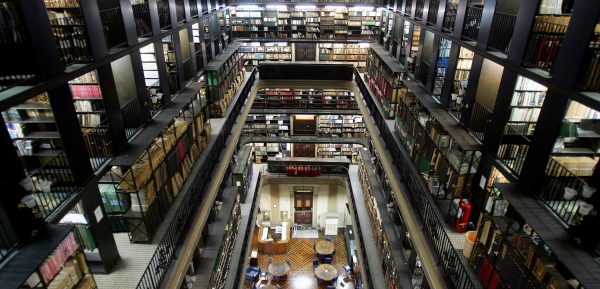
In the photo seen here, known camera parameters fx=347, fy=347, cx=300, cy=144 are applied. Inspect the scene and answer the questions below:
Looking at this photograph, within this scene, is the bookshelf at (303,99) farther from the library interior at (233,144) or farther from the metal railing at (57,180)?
the metal railing at (57,180)

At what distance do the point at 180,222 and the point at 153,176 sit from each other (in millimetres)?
1020

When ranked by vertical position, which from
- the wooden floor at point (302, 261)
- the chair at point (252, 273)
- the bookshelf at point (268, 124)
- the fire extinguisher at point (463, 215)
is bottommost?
the wooden floor at point (302, 261)

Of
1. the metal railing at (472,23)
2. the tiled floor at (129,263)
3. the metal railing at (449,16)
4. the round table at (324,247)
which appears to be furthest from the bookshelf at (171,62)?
the round table at (324,247)

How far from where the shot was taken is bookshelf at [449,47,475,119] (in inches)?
239

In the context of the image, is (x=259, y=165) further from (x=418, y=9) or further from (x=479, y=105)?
(x=479, y=105)

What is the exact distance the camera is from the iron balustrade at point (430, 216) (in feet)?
14.9

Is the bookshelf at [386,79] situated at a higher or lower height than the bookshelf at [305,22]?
lower

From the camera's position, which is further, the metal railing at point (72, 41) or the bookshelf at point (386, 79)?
the bookshelf at point (386, 79)

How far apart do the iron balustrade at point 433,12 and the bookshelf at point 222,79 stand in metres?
5.12

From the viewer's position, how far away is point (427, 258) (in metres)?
5.40

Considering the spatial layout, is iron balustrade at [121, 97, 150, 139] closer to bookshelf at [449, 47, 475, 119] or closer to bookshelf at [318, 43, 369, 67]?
bookshelf at [449, 47, 475, 119]

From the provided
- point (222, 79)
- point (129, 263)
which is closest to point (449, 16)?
point (222, 79)

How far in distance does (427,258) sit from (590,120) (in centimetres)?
283

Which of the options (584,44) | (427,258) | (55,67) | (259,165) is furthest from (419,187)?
(259,165)
